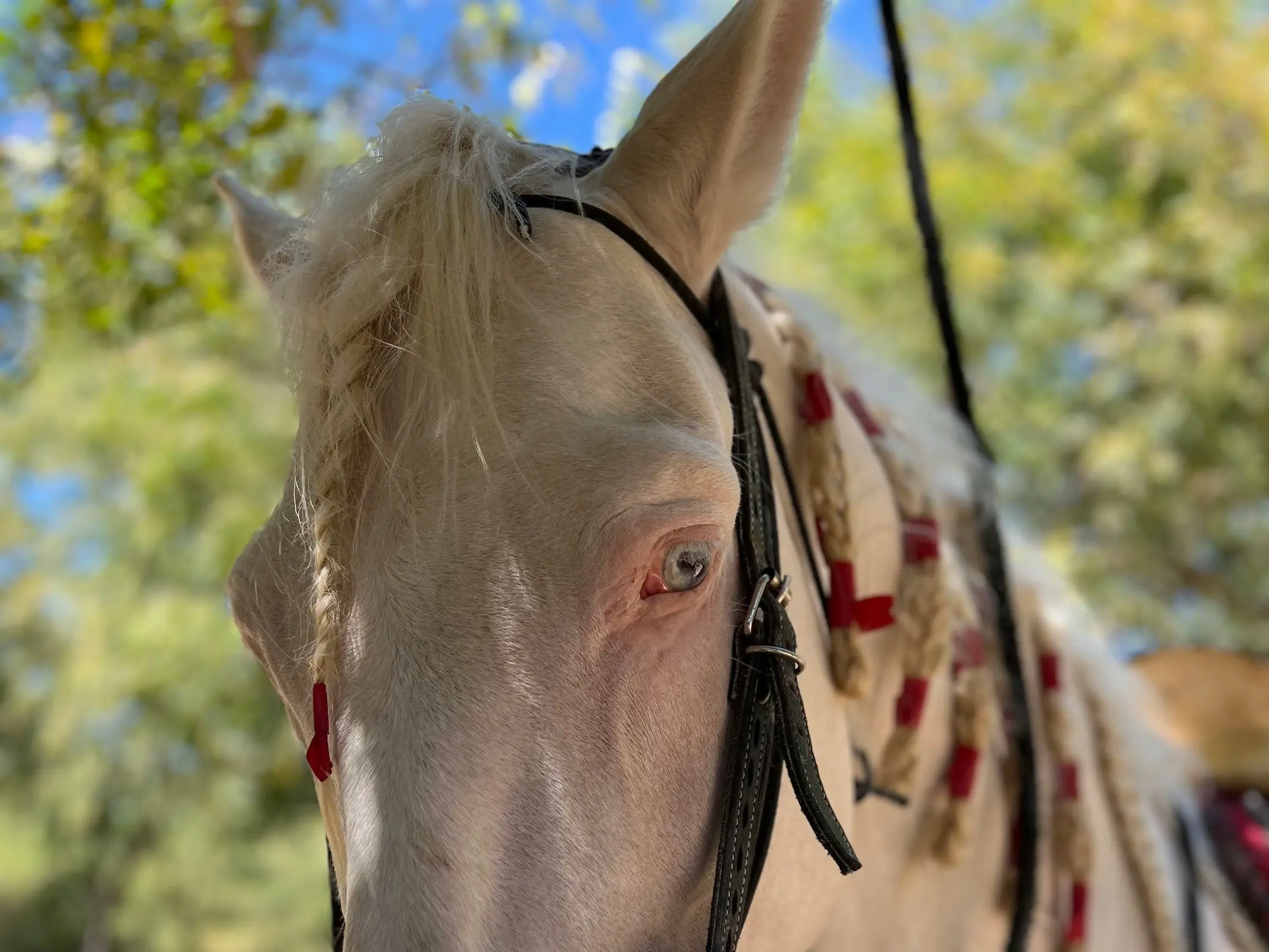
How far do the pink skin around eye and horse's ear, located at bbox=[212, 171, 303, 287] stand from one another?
1.09 meters

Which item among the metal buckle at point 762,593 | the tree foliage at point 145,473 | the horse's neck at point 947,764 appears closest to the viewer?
the metal buckle at point 762,593

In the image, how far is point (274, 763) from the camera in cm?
1373

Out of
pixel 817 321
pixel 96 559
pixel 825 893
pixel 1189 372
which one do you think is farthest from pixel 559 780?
pixel 96 559

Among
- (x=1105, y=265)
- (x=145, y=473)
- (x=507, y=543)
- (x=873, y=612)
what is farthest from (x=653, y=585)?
(x=145, y=473)

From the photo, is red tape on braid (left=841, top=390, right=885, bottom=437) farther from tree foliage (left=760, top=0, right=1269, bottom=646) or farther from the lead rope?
tree foliage (left=760, top=0, right=1269, bottom=646)

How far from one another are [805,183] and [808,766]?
42.1 ft

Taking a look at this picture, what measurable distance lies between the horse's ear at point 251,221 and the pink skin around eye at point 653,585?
1.09 meters

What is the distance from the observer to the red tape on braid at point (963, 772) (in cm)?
165

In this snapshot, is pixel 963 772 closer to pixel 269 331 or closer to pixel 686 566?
pixel 686 566

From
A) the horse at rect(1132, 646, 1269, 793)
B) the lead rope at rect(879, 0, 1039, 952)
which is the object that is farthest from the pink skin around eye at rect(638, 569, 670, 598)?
the horse at rect(1132, 646, 1269, 793)

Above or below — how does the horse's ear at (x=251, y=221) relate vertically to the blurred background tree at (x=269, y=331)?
below

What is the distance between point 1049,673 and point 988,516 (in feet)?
1.07

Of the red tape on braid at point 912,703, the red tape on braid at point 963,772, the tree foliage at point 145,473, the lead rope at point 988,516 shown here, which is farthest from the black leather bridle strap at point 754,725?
the tree foliage at point 145,473

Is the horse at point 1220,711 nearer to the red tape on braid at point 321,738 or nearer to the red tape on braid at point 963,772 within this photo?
the red tape on braid at point 963,772
